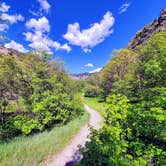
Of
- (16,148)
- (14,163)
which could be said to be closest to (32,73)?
(16,148)

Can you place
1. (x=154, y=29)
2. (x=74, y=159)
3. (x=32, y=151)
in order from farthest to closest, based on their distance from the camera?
1. (x=154, y=29)
2. (x=74, y=159)
3. (x=32, y=151)

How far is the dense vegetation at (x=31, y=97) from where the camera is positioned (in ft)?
42.7

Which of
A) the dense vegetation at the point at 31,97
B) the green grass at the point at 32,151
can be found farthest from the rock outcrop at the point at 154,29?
the green grass at the point at 32,151

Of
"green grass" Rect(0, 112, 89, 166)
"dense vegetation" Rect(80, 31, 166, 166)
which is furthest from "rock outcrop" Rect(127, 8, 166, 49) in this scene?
"green grass" Rect(0, 112, 89, 166)

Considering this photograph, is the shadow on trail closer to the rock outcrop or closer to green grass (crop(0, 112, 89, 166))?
green grass (crop(0, 112, 89, 166))

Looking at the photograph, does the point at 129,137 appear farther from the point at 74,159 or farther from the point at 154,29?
Result: the point at 154,29

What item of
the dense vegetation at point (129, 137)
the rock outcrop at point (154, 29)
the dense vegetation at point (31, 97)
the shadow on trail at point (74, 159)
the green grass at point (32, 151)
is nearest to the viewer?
the dense vegetation at point (129, 137)

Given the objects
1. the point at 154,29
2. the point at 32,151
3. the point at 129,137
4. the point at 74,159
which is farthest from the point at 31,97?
the point at 154,29

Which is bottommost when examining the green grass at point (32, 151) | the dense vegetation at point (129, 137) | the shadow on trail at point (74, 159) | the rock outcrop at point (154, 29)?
the shadow on trail at point (74, 159)

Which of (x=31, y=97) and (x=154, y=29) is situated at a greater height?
(x=154, y=29)

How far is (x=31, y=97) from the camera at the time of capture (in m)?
13.3

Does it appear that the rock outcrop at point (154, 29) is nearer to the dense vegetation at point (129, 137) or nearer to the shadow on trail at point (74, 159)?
the dense vegetation at point (129, 137)

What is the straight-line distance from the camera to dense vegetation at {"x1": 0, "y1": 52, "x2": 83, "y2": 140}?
13023 millimetres

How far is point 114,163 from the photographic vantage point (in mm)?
4301
